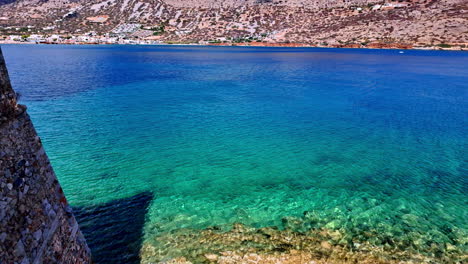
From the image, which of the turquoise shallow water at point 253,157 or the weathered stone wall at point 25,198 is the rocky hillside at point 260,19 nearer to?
the turquoise shallow water at point 253,157

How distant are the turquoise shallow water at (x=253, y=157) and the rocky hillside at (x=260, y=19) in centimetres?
9177

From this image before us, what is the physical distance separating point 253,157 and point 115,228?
988 centimetres

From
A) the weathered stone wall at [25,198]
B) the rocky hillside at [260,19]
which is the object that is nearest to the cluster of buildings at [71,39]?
the rocky hillside at [260,19]

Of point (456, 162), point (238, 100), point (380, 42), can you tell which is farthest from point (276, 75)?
point (380, 42)

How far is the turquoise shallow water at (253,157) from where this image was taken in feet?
38.3

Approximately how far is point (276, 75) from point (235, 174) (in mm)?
39392

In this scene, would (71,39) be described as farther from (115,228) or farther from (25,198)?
(25,198)

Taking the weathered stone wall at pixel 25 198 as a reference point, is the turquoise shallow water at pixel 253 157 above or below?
below

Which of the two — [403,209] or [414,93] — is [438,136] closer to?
[403,209]

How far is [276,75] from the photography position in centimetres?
5244

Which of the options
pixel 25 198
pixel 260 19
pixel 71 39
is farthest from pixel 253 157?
pixel 260 19

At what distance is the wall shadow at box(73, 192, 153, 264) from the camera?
9.29m

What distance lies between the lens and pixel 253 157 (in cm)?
1841

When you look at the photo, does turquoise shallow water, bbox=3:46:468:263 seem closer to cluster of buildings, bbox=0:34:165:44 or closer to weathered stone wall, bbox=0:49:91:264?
weathered stone wall, bbox=0:49:91:264
